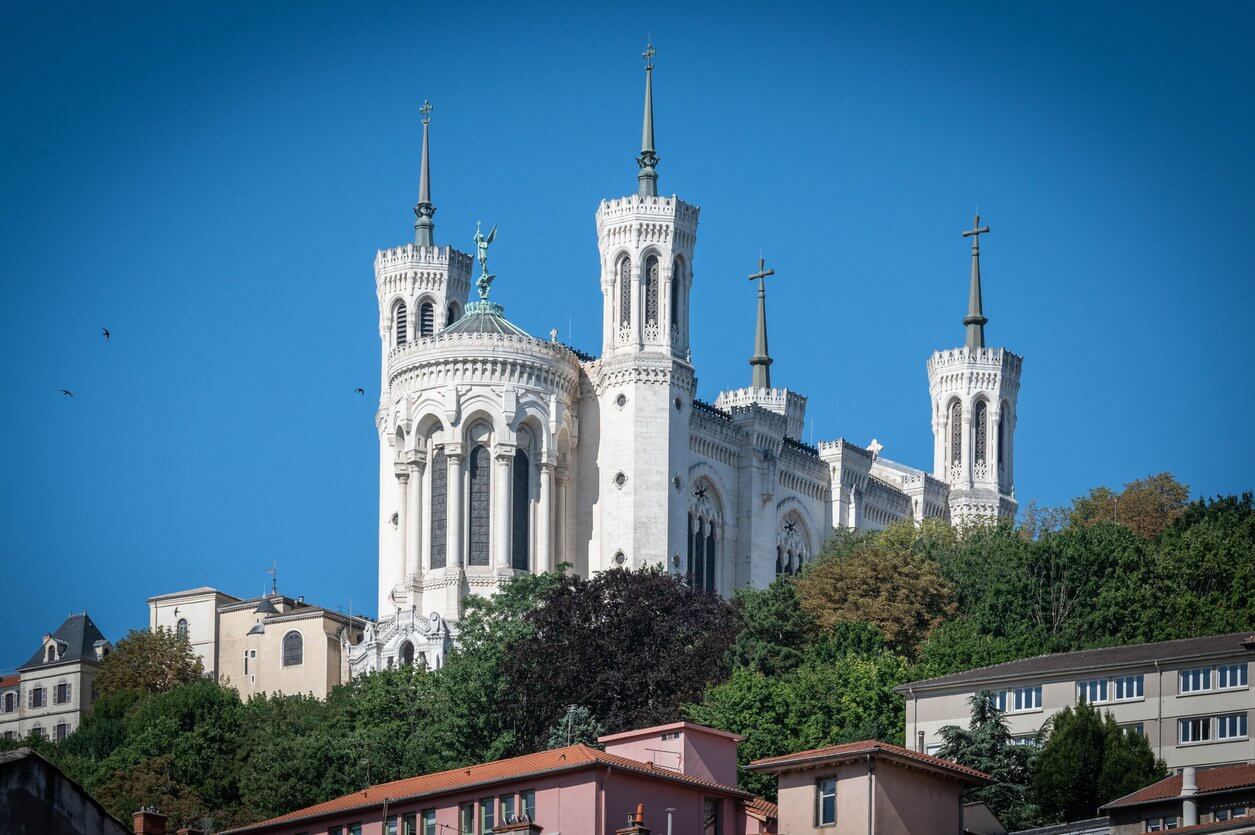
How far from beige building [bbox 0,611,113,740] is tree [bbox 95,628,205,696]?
7.42 feet

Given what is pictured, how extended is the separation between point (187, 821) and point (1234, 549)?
114 ft

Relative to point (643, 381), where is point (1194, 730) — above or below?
below

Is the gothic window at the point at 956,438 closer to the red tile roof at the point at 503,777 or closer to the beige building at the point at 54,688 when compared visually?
the beige building at the point at 54,688

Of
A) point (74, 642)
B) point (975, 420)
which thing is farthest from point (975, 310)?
point (74, 642)

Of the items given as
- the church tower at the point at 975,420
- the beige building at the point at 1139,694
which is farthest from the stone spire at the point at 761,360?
the beige building at the point at 1139,694

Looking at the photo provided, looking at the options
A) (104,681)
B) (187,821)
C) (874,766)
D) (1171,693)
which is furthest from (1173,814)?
(104,681)

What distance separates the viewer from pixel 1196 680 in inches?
2889

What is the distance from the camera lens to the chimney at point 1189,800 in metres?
59.5

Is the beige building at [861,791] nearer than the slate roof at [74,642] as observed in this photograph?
Yes

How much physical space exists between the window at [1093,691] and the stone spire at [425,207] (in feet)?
188

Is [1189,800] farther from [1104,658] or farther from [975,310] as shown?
[975,310]

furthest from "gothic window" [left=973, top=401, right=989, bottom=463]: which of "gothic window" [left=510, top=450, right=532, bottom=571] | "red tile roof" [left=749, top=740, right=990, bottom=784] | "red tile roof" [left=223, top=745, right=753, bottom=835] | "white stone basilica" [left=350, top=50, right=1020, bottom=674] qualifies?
"red tile roof" [left=749, top=740, right=990, bottom=784]

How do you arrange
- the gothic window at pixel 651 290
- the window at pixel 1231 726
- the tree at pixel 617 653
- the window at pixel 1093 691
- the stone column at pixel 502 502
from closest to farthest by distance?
the window at pixel 1231 726, the window at pixel 1093 691, the tree at pixel 617 653, the stone column at pixel 502 502, the gothic window at pixel 651 290

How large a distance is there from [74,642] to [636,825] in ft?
238
